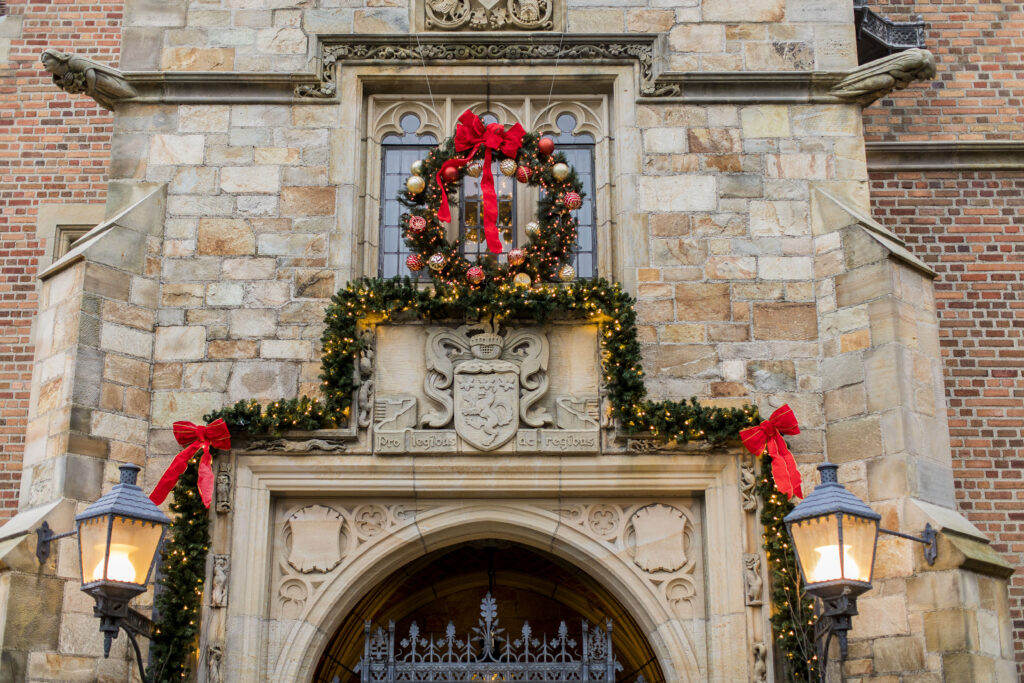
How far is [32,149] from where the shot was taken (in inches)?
538

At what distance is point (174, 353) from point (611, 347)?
3.36m

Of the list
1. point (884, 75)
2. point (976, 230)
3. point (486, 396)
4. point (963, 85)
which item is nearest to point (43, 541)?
point (486, 396)

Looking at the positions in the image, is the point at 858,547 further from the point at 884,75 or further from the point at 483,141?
the point at 483,141

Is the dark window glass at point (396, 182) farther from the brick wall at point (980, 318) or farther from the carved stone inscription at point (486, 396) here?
the brick wall at point (980, 318)

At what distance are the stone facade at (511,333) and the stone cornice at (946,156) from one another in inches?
87.0

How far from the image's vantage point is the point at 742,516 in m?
10.3

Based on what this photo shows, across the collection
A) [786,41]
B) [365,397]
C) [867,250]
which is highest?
[786,41]

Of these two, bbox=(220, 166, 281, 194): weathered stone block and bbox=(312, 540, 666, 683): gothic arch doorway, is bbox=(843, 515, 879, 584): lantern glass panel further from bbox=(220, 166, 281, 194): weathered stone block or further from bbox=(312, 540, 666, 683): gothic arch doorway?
bbox=(220, 166, 281, 194): weathered stone block

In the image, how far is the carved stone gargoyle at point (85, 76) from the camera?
11164 millimetres

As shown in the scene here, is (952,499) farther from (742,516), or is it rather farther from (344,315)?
(344,315)

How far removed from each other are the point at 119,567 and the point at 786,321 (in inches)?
209

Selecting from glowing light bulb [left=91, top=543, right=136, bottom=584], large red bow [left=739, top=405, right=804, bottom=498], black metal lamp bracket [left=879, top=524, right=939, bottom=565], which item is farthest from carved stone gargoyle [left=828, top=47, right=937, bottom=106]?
glowing light bulb [left=91, top=543, right=136, bottom=584]

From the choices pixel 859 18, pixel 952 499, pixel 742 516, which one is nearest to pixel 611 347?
pixel 742 516

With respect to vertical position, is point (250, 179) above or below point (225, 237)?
above
